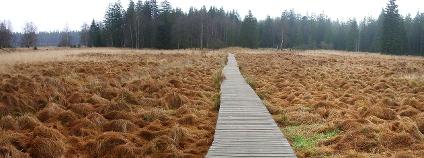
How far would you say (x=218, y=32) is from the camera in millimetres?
72000

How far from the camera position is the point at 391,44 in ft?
175

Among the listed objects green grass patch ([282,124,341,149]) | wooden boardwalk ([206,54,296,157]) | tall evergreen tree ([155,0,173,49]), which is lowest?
green grass patch ([282,124,341,149])

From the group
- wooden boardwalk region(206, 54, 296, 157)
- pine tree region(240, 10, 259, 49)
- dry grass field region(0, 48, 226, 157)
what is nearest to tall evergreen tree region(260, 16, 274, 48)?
pine tree region(240, 10, 259, 49)

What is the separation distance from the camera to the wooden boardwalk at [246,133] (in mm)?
5367

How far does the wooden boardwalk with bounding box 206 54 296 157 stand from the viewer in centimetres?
537

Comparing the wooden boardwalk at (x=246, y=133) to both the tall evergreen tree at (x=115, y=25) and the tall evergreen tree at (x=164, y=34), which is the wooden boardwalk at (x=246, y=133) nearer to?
the tall evergreen tree at (x=164, y=34)

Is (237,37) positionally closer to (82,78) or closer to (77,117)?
(82,78)

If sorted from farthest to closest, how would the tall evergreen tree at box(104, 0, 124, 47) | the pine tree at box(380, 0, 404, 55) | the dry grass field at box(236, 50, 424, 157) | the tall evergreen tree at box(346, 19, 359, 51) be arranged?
the tall evergreen tree at box(346, 19, 359, 51)
the tall evergreen tree at box(104, 0, 124, 47)
the pine tree at box(380, 0, 404, 55)
the dry grass field at box(236, 50, 424, 157)

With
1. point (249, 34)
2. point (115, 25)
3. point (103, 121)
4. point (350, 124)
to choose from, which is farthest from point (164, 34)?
point (350, 124)

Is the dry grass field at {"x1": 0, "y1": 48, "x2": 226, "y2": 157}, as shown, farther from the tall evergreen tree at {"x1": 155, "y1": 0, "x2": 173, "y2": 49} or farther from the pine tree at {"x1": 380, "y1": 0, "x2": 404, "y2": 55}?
the pine tree at {"x1": 380, "y1": 0, "x2": 404, "y2": 55}

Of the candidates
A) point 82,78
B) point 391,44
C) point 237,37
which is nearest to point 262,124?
point 82,78

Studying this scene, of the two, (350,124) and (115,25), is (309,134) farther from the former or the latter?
(115,25)

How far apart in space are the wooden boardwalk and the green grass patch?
34cm

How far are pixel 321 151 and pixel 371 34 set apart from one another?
8540cm
